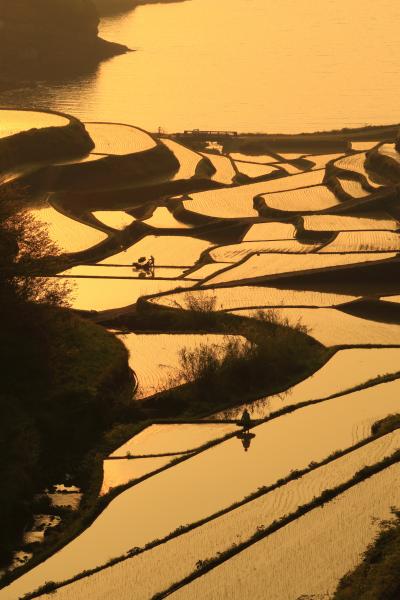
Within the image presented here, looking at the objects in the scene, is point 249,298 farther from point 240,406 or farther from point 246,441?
point 246,441

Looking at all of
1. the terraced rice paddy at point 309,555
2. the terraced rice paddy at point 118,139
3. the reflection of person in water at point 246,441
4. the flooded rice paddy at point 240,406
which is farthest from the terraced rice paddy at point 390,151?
the terraced rice paddy at point 309,555

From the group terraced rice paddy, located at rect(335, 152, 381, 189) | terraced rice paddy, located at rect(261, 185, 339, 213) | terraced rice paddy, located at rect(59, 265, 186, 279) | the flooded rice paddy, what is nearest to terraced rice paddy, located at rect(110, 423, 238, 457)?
the flooded rice paddy

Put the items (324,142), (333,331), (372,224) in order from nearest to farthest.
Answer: (333,331) < (372,224) < (324,142)

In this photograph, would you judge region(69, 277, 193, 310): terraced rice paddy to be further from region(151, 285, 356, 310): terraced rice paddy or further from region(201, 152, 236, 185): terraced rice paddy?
region(201, 152, 236, 185): terraced rice paddy

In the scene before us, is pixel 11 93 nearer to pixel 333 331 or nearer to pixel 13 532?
pixel 333 331

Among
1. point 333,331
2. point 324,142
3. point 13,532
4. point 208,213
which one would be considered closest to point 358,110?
point 324,142

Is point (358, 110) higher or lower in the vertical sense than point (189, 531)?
higher
